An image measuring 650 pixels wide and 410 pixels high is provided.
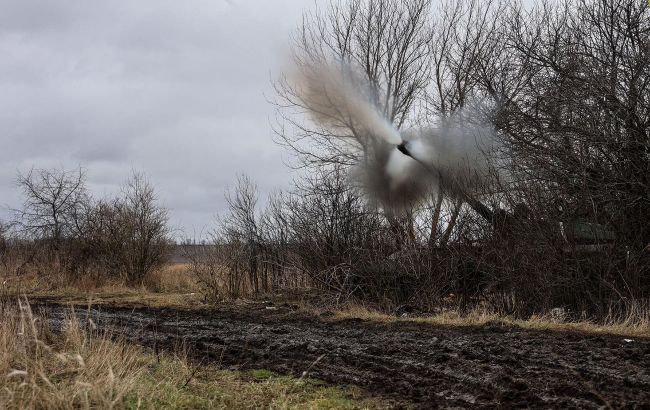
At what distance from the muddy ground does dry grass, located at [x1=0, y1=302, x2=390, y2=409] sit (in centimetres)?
36

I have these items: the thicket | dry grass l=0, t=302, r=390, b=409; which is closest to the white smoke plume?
the thicket

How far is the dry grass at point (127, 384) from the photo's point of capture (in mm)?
4301

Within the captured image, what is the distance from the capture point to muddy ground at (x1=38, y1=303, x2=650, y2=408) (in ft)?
16.5

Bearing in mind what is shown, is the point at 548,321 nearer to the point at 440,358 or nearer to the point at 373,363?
the point at 440,358

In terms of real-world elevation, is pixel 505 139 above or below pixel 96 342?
above

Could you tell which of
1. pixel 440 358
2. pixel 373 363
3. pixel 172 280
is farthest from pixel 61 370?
pixel 172 280

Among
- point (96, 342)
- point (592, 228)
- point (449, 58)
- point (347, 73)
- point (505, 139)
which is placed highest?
point (449, 58)

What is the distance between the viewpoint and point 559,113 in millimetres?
12164

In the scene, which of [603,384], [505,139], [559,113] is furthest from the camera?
[505,139]

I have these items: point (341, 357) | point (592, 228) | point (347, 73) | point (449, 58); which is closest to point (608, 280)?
point (592, 228)

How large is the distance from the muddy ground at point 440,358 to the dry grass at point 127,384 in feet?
1.18

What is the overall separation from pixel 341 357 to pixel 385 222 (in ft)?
25.7

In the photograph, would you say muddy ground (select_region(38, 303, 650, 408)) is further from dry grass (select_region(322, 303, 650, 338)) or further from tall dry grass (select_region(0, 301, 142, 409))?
tall dry grass (select_region(0, 301, 142, 409))

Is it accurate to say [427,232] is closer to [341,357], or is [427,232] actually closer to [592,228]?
[592,228]
